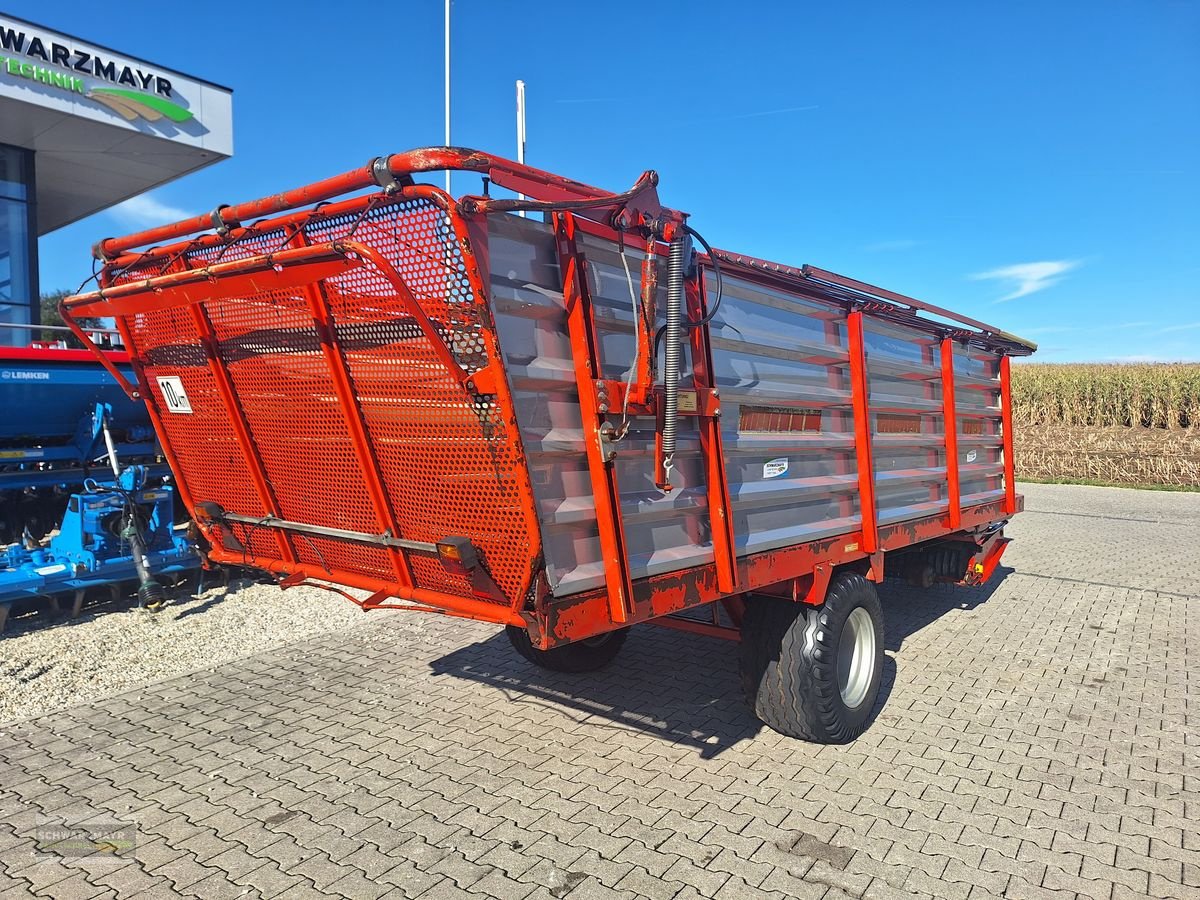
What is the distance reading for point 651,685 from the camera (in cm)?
503

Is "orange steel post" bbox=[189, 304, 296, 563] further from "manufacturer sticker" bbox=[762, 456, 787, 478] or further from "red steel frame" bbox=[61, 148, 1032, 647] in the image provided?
"manufacturer sticker" bbox=[762, 456, 787, 478]

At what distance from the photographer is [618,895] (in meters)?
2.86

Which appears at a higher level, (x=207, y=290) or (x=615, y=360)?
(x=207, y=290)

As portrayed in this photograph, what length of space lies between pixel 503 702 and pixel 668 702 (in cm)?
101

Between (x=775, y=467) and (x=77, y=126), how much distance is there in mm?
13126

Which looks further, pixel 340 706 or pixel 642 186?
pixel 340 706

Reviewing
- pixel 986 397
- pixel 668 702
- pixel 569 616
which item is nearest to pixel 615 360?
pixel 569 616

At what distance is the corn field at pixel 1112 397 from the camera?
2234cm

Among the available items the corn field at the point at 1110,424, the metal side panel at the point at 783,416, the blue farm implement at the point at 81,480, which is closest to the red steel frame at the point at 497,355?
the metal side panel at the point at 783,416

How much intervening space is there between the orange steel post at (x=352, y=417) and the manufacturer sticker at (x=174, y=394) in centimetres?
116

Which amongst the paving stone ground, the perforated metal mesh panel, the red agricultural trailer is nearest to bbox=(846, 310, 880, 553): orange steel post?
the red agricultural trailer

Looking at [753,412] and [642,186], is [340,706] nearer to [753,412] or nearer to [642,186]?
[753,412]

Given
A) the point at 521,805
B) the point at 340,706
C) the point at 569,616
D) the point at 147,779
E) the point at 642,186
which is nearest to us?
the point at 569,616

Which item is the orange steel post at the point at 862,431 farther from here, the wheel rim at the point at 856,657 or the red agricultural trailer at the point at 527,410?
the wheel rim at the point at 856,657
